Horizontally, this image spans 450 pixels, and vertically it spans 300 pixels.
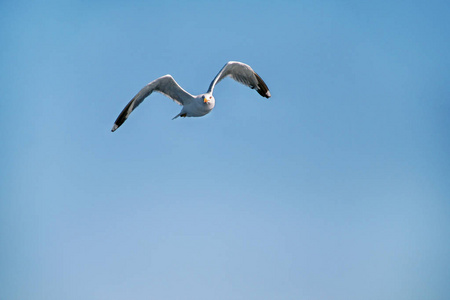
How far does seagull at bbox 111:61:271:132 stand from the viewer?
10.6 m

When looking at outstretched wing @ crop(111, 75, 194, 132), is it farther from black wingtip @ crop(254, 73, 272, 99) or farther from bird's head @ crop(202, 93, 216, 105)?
black wingtip @ crop(254, 73, 272, 99)

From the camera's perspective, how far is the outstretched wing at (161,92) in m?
11.2

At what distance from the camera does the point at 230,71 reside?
1214 centimetres

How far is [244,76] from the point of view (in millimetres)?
12500

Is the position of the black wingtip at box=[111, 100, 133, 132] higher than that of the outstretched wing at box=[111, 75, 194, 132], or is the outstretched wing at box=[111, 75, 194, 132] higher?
the outstretched wing at box=[111, 75, 194, 132]

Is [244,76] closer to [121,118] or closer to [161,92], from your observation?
[161,92]

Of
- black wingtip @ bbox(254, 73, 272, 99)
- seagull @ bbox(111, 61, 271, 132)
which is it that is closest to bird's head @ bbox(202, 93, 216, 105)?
seagull @ bbox(111, 61, 271, 132)

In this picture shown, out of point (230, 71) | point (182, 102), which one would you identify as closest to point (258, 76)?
point (230, 71)

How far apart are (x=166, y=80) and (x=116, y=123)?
183cm

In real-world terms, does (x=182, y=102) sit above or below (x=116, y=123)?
above

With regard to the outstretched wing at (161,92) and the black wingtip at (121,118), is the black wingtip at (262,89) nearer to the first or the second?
the outstretched wing at (161,92)

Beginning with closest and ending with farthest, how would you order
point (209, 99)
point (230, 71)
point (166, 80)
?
point (209, 99) → point (166, 80) → point (230, 71)

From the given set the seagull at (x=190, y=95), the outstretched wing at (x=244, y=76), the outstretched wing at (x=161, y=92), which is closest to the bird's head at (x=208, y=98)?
the seagull at (x=190, y=95)

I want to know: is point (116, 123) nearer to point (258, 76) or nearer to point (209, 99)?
point (209, 99)
